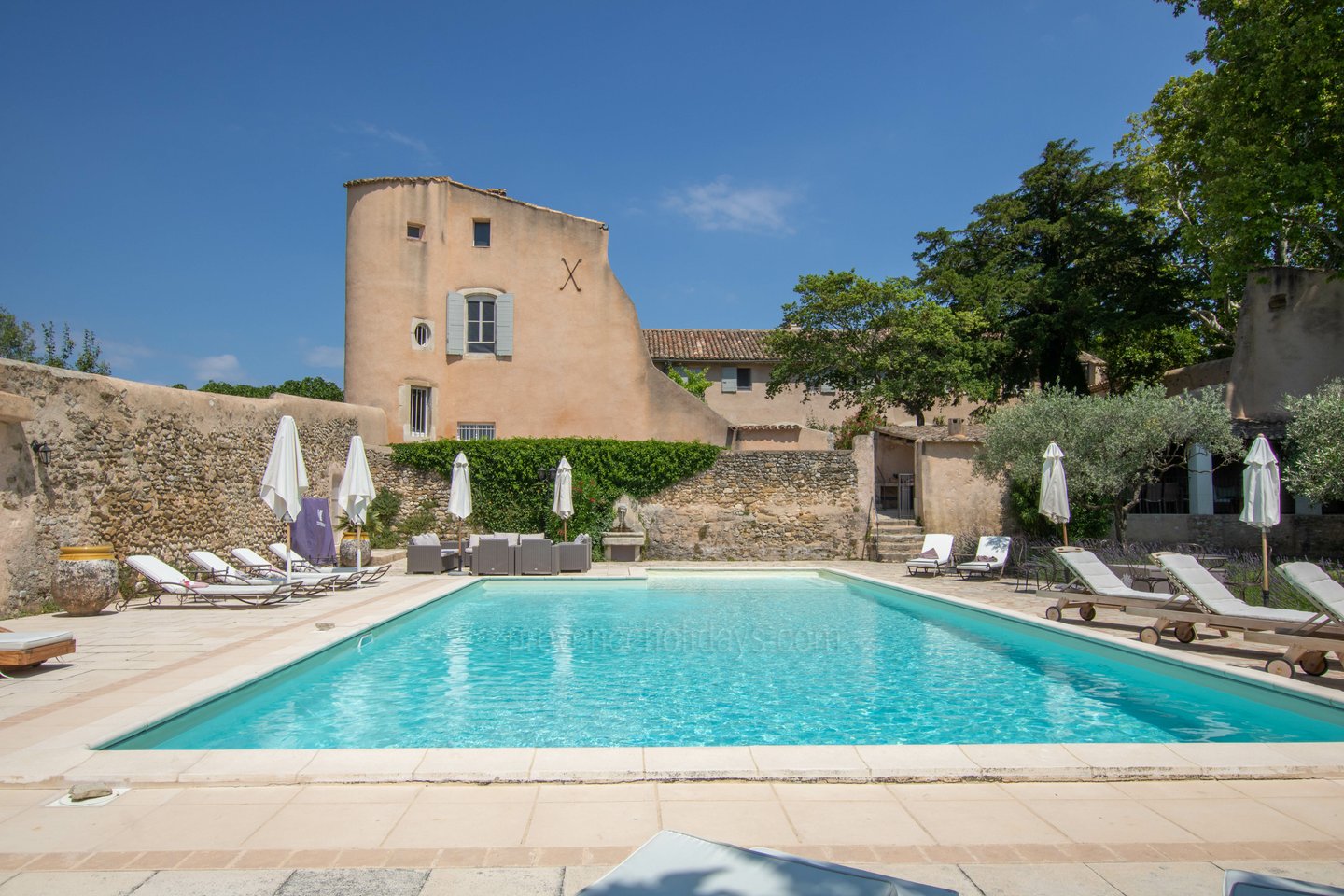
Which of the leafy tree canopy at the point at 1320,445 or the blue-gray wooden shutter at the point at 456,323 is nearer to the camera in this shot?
the leafy tree canopy at the point at 1320,445

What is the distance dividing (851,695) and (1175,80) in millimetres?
21536

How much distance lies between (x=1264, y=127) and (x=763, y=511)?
12.9 meters

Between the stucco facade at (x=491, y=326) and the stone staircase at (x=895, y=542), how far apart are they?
4.98 meters

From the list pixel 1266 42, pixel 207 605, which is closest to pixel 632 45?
pixel 207 605

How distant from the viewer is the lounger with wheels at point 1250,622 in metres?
6.54

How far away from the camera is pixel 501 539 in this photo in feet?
53.3

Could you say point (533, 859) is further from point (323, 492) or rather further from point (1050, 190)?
point (1050, 190)

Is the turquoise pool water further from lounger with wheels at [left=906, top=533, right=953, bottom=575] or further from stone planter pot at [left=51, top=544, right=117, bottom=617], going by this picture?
lounger with wheels at [left=906, top=533, right=953, bottom=575]

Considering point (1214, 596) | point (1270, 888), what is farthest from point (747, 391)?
point (1270, 888)

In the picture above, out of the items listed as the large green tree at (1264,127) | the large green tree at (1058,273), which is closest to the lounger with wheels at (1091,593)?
the large green tree at (1264,127)

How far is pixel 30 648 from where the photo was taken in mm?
6383

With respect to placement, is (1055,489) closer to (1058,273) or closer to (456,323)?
(1058,273)

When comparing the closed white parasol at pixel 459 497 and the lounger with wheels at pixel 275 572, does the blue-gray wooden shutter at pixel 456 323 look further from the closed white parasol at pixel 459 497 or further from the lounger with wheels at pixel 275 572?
the lounger with wheels at pixel 275 572

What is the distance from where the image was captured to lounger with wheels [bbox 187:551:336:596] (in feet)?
38.6
